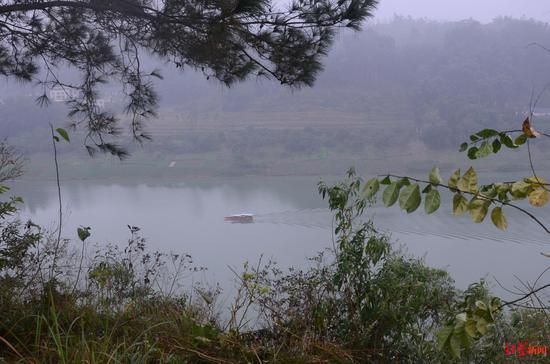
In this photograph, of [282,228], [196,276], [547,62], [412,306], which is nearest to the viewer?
[412,306]

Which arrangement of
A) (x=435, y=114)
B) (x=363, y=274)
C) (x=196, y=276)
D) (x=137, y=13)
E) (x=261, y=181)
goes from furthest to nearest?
(x=261, y=181), (x=435, y=114), (x=196, y=276), (x=137, y=13), (x=363, y=274)

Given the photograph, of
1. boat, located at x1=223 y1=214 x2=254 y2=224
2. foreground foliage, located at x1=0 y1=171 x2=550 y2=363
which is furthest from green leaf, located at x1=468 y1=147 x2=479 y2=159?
boat, located at x1=223 y1=214 x2=254 y2=224

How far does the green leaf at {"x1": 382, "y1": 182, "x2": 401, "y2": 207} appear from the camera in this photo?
70 cm

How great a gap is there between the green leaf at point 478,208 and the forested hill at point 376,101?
7126 mm

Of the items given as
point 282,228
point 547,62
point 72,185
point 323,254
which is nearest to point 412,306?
point 323,254

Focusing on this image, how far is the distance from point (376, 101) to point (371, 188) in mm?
12565

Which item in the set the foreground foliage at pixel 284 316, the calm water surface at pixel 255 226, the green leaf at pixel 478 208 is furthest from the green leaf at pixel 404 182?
the calm water surface at pixel 255 226

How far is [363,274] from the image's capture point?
6.71 feet

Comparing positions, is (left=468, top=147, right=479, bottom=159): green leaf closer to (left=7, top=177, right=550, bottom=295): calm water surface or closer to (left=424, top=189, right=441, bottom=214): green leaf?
(left=424, top=189, right=441, bottom=214): green leaf

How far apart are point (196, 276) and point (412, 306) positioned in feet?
7.07

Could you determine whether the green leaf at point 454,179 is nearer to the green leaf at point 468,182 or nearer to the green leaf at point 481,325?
the green leaf at point 468,182

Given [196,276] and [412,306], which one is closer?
[412,306]

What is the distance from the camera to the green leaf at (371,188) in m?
0.74

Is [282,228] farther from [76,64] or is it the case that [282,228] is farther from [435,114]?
[76,64]
